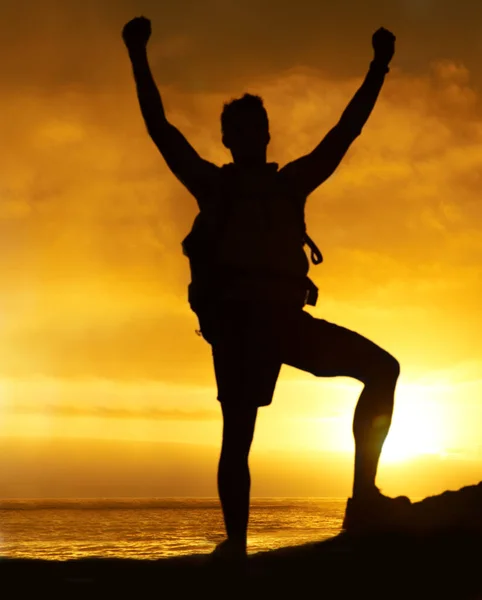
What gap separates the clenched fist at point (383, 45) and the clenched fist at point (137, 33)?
175 cm

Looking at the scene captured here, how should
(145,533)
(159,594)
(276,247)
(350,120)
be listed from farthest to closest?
1. (145,533)
2. (350,120)
3. (276,247)
4. (159,594)

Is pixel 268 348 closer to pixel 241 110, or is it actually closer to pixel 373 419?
pixel 373 419

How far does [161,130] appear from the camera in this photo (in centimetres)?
644

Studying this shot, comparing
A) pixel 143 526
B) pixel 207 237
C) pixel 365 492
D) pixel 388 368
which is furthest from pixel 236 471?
pixel 143 526

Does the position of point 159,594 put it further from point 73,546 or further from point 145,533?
point 145,533

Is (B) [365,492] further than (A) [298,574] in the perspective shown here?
Yes

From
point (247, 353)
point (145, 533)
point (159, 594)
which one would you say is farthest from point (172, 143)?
point (145, 533)

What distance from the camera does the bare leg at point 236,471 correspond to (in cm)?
620

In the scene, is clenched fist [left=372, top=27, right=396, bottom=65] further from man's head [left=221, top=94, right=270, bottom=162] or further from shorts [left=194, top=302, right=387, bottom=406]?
shorts [left=194, top=302, right=387, bottom=406]

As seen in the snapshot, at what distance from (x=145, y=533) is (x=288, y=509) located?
282 cm

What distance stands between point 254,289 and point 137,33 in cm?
206

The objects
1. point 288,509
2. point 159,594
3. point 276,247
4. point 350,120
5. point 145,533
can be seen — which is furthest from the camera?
point 288,509

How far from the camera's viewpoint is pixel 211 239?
20.5 feet

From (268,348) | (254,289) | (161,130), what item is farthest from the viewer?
(161,130)
